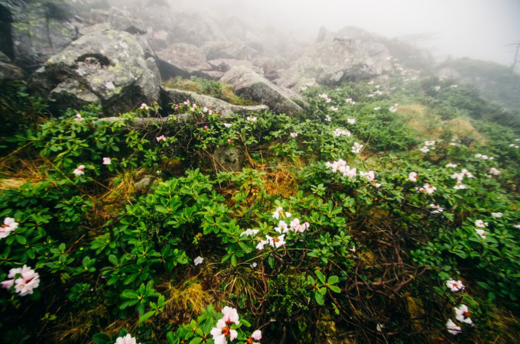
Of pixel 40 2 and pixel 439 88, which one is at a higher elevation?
pixel 40 2

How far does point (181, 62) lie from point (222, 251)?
12.2m

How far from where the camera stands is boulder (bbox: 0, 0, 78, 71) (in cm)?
511

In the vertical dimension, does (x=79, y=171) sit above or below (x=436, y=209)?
above

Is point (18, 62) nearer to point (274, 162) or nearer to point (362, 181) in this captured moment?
point (274, 162)

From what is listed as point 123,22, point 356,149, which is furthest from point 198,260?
point 123,22

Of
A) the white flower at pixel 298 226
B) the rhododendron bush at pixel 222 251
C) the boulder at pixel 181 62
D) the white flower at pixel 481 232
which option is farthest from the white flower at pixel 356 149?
the boulder at pixel 181 62

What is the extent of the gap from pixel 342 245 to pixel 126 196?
305 centimetres

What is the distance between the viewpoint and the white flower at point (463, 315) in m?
1.77

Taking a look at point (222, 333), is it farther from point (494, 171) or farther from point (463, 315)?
point (494, 171)

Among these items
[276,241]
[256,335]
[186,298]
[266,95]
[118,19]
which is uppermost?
[118,19]

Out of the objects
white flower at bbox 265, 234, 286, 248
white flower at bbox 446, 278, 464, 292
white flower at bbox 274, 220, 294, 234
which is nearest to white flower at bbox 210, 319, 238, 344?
white flower at bbox 265, 234, 286, 248

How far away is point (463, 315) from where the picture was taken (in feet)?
5.97

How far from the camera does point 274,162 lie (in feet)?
11.8

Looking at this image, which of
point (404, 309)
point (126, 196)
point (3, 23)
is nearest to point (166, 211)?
point (126, 196)
